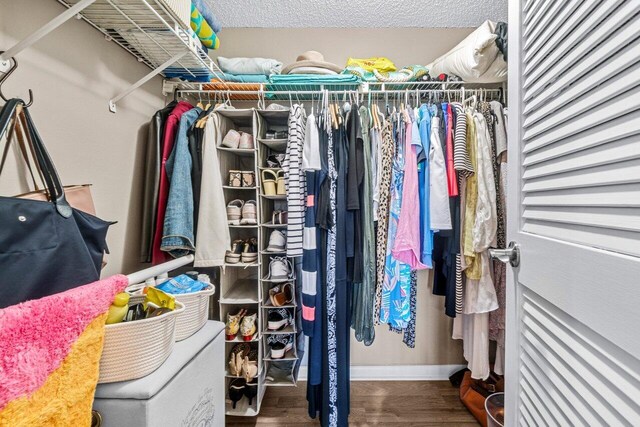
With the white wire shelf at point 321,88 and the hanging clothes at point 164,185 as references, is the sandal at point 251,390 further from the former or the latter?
the white wire shelf at point 321,88

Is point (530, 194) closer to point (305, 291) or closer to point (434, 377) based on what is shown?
point (305, 291)

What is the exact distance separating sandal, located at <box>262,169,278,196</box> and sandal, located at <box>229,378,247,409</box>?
3.42 feet

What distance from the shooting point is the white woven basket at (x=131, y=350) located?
0.65 m

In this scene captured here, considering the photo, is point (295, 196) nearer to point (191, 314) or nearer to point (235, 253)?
point (235, 253)

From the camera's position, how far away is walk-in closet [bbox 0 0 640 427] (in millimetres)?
524

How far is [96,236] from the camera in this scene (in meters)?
0.77

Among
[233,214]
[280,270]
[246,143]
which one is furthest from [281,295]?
[246,143]

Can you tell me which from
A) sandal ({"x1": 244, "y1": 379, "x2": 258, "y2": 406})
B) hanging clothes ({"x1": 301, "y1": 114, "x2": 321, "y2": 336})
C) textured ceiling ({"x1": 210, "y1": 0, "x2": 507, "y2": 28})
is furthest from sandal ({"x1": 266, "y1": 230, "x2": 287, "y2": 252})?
textured ceiling ({"x1": 210, "y1": 0, "x2": 507, "y2": 28})

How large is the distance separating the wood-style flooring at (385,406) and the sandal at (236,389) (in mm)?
140

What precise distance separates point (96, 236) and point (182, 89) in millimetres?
1142

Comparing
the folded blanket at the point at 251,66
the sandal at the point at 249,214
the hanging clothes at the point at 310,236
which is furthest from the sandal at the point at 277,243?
the folded blanket at the point at 251,66

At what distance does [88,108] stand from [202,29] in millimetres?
639

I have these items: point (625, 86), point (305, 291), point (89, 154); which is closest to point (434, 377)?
point (305, 291)

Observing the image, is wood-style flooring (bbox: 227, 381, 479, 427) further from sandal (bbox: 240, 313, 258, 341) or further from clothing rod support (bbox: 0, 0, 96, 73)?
clothing rod support (bbox: 0, 0, 96, 73)
